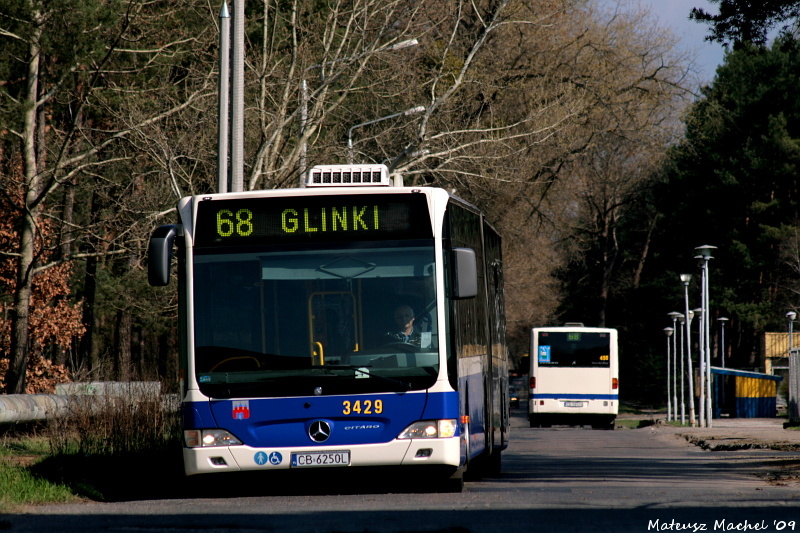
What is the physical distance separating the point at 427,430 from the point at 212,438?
2.01 metres

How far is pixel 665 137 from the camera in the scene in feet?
135

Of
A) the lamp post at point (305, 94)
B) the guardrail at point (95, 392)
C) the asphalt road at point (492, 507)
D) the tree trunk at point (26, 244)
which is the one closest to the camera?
the asphalt road at point (492, 507)

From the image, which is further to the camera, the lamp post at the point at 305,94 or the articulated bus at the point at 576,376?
the articulated bus at the point at 576,376

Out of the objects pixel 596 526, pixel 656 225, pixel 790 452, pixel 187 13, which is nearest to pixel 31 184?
pixel 187 13

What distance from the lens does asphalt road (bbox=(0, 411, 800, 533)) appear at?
969cm

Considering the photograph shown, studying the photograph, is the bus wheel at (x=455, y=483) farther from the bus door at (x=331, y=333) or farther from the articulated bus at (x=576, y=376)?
the articulated bus at (x=576, y=376)

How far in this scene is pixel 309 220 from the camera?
41.5 feet

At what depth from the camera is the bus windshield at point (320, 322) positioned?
12.2 m

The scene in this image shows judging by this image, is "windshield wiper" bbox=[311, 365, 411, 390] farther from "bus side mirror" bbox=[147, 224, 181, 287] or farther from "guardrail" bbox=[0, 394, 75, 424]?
"guardrail" bbox=[0, 394, 75, 424]

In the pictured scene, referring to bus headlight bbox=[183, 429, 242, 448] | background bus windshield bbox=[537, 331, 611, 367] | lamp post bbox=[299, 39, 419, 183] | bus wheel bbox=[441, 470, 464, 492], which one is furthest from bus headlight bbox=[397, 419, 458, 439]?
background bus windshield bbox=[537, 331, 611, 367]

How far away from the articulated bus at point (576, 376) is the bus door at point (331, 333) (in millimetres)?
28092

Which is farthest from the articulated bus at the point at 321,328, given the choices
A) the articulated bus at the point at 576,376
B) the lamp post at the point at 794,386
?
the articulated bus at the point at 576,376

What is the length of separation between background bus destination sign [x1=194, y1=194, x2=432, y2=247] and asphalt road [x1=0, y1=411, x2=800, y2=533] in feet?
7.94

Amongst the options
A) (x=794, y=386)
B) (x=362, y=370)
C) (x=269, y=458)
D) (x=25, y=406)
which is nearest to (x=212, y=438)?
(x=269, y=458)
